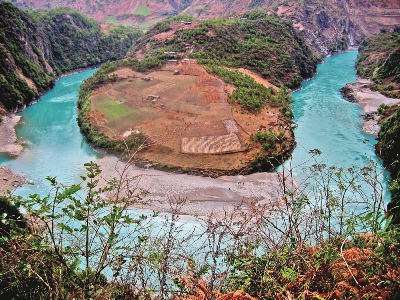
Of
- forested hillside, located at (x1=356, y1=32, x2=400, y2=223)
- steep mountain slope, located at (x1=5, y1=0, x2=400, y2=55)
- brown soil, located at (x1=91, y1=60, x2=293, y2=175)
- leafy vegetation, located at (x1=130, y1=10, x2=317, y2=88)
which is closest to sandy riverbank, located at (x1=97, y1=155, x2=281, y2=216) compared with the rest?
brown soil, located at (x1=91, y1=60, x2=293, y2=175)

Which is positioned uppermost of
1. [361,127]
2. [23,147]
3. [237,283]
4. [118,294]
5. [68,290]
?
[68,290]

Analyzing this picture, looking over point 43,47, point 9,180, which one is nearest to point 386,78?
point 9,180

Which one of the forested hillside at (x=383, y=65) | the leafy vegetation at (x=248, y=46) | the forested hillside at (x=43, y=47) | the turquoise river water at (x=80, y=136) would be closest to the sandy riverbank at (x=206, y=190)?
the turquoise river water at (x=80, y=136)

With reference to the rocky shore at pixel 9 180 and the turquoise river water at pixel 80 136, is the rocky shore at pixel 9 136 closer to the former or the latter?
the turquoise river water at pixel 80 136

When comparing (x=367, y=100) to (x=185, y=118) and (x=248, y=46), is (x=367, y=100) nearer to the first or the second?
(x=248, y=46)

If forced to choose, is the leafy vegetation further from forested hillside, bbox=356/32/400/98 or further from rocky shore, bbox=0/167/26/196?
rocky shore, bbox=0/167/26/196

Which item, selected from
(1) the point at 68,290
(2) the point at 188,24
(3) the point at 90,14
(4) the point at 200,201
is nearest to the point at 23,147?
(4) the point at 200,201

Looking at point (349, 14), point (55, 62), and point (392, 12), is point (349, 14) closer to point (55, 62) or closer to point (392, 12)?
point (392, 12)
